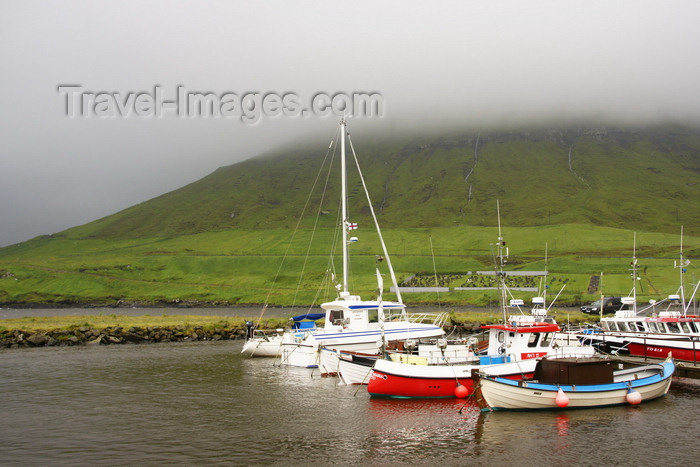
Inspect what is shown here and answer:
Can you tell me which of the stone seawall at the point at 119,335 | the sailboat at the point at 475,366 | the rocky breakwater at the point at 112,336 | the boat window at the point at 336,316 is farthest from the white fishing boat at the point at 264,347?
the sailboat at the point at 475,366

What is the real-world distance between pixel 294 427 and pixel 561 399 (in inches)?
524

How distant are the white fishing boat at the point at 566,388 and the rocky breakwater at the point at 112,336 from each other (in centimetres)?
4522

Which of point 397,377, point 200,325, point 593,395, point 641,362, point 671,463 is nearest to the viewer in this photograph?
point 671,463

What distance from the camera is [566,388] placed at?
28422 mm

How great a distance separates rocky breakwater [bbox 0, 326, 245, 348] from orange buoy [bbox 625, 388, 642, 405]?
4832cm

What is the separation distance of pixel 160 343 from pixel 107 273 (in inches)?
5421

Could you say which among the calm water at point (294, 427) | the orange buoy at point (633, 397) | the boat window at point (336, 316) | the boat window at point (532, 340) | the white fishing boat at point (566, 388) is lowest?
the calm water at point (294, 427)

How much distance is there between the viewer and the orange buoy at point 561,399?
2794cm

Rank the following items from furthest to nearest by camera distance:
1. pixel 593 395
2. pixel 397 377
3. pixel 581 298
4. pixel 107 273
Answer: pixel 107 273, pixel 581 298, pixel 397 377, pixel 593 395

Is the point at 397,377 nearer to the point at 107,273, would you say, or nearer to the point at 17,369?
the point at 17,369

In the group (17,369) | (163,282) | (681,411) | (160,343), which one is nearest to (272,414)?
(681,411)

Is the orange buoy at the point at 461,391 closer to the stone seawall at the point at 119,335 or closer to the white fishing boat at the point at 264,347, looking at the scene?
the white fishing boat at the point at 264,347

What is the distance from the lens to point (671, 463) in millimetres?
20766

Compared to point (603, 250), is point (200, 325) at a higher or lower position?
lower
